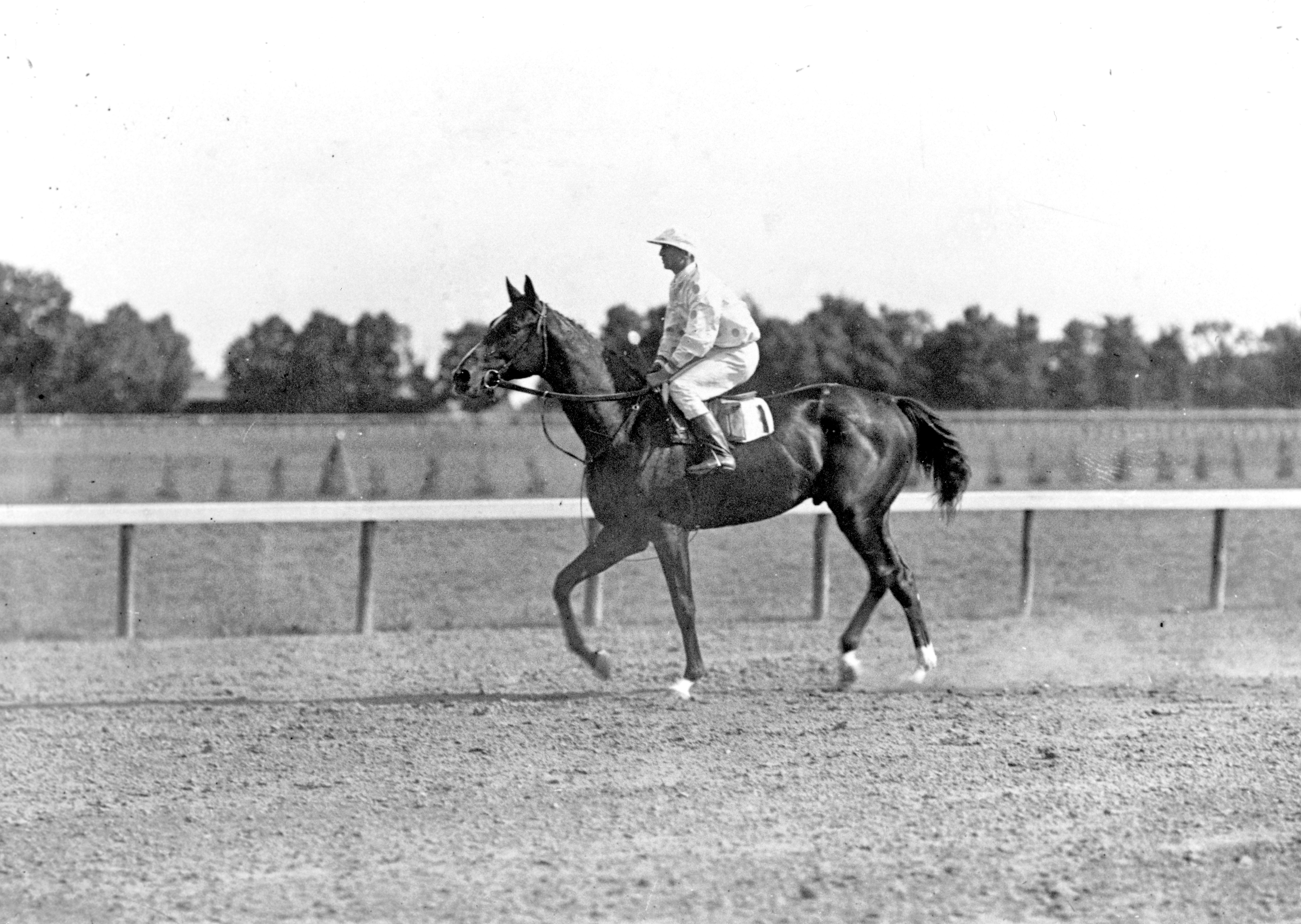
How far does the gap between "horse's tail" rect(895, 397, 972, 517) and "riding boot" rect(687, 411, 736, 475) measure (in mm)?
1666

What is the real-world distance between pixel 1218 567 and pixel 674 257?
279 inches

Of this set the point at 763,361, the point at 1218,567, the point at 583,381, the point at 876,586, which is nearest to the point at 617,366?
the point at 583,381

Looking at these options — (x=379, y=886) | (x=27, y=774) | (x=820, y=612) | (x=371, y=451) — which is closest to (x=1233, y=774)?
(x=379, y=886)

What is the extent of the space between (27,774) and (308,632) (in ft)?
17.4

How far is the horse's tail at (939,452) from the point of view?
1029 cm

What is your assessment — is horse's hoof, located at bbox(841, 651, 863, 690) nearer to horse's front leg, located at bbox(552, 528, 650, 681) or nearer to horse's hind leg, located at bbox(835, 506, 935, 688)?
horse's hind leg, located at bbox(835, 506, 935, 688)

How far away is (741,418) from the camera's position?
30.6 ft

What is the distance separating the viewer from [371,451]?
34.3m

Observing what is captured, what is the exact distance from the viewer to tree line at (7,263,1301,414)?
1316 cm

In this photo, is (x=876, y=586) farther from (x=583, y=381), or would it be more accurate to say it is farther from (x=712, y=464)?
(x=583, y=381)

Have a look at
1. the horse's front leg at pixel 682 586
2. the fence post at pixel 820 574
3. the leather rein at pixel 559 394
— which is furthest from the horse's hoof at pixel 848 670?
the fence post at pixel 820 574

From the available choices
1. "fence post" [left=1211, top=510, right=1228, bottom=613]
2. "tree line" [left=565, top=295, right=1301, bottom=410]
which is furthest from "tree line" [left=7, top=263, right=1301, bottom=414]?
"fence post" [left=1211, top=510, right=1228, bottom=613]

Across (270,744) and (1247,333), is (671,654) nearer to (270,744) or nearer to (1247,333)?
(270,744)

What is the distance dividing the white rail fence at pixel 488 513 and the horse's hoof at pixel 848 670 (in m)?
2.08
